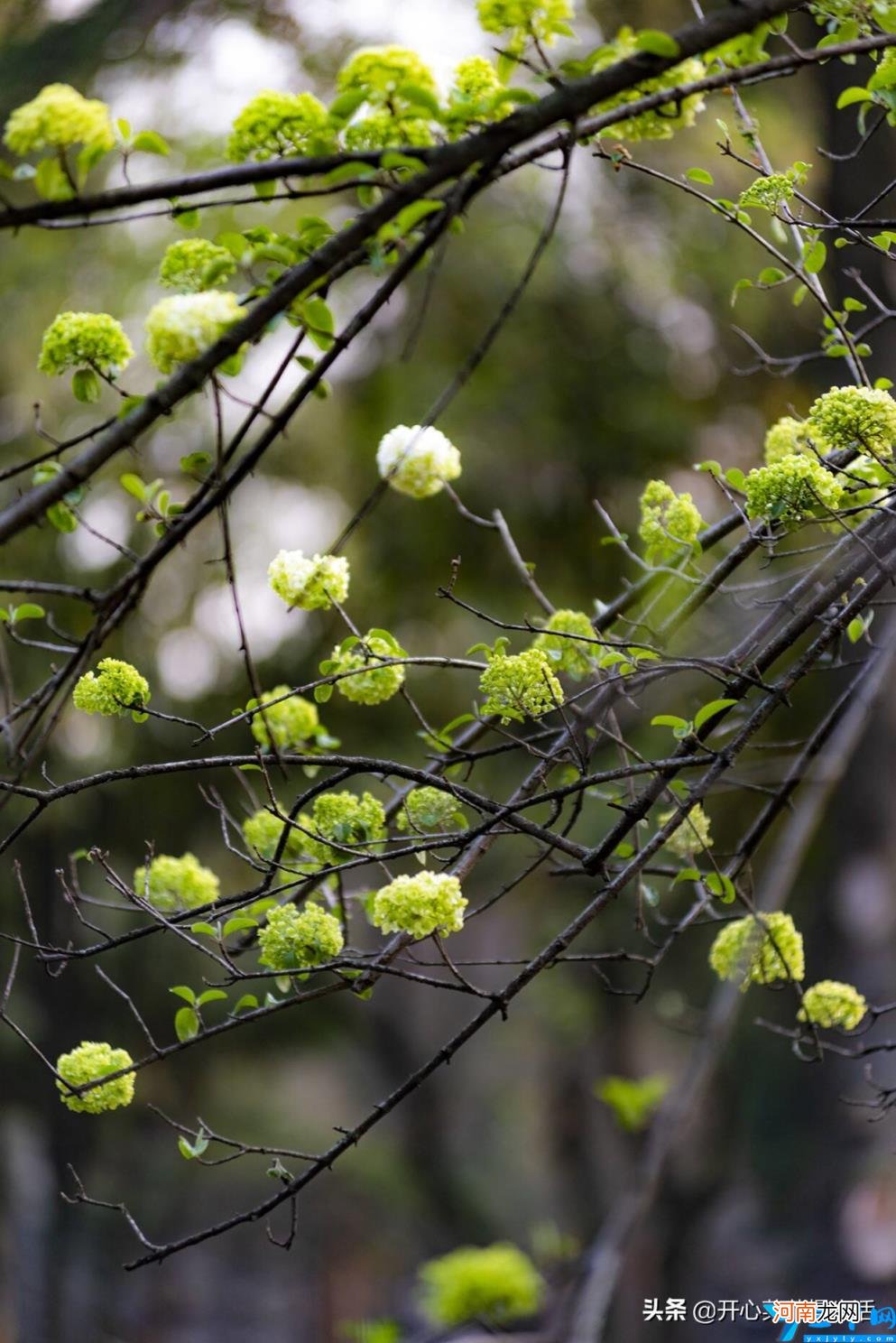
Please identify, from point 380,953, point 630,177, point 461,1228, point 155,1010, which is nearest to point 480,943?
→ point 461,1228

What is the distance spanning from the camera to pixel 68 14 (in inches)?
168

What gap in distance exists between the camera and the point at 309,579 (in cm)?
141

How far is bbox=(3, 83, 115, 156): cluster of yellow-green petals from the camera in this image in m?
0.93

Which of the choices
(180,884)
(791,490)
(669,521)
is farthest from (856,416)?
(180,884)

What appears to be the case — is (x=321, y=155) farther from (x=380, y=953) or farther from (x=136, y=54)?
(x=136, y=54)

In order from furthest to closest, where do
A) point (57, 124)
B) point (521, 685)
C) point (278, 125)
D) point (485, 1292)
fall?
point (485, 1292), point (521, 685), point (278, 125), point (57, 124)

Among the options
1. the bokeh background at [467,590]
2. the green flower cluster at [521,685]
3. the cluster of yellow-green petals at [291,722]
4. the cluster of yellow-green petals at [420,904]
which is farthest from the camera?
the bokeh background at [467,590]

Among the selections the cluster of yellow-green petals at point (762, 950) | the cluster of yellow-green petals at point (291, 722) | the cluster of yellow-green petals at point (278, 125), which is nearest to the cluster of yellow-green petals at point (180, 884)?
the cluster of yellow-green petals at point (291, 722)

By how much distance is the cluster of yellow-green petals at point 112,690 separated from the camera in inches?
53.2

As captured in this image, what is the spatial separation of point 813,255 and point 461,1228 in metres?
7.24

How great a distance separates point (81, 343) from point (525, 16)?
1.72 feet

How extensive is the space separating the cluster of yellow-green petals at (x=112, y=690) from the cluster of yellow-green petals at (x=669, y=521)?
0.68 meters

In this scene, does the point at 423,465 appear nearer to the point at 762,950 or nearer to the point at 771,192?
the point at 771,192

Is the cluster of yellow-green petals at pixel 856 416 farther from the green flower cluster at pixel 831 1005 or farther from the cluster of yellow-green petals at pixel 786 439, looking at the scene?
the green flower cluster at pixel 831 1005
